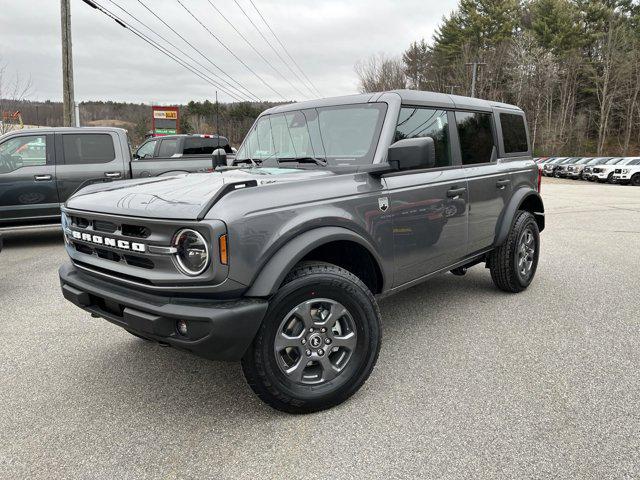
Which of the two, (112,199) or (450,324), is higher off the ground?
(112,199)

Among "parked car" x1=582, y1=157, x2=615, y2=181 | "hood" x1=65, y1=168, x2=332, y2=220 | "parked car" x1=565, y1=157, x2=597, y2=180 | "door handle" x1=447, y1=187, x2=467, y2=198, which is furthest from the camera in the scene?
"parked car" x1=565, y1=157, x2=597, y2=180

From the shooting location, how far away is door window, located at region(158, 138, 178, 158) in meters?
12.9

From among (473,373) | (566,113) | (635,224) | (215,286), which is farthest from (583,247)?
(566,113)

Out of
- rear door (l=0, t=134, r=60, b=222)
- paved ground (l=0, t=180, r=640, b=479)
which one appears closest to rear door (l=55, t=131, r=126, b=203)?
rear door (l=0, t=134, r=60, b=222)

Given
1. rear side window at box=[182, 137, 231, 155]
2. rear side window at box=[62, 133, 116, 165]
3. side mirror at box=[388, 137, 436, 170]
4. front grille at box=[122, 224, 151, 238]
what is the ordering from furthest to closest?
rear side window at box=[182, 137, 231, 155] → rear side window at box=[62, 133, 116, 165] → side mirror at box=[388, 137, 436, 170] → front grille at box=[122, 224, 151, 238]

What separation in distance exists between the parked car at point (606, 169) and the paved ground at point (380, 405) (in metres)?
26.1

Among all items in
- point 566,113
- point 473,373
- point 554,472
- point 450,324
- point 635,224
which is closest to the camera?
point 554,472

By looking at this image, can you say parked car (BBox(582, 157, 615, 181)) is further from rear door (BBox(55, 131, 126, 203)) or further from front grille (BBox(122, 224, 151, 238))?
front grille (BBox(122, 224, 151, 238))

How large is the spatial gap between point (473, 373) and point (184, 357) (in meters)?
2.07

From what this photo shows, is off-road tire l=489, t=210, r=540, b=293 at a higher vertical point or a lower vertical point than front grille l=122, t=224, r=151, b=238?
lower

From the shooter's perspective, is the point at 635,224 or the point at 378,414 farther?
the point at 635,224

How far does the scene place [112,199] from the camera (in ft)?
9.21

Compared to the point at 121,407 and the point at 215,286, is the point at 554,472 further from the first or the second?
the point at 121,407

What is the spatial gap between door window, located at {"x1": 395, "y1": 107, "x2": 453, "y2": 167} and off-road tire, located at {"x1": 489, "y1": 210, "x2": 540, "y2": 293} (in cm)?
130
